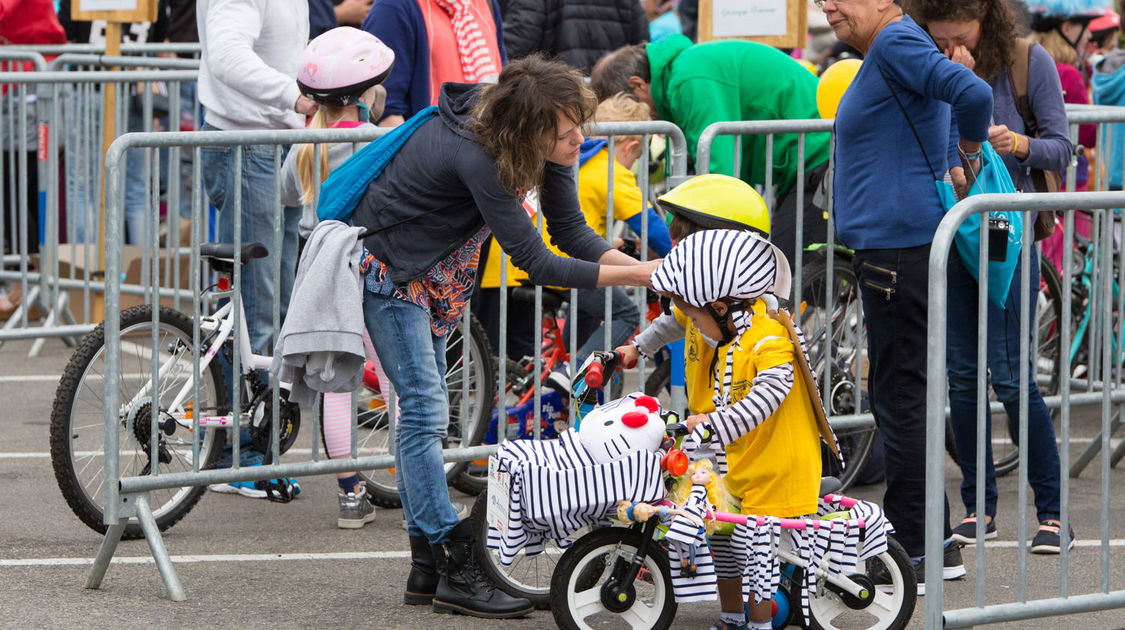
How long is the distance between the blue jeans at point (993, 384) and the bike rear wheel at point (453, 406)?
167 centimetres

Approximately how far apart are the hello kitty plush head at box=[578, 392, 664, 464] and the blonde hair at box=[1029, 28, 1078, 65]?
4427mm

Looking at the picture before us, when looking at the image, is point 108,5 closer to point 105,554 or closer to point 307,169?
point 307,169

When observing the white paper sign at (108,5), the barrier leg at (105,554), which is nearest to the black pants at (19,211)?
the white paper sign at (108,5)

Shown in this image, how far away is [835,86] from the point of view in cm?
642

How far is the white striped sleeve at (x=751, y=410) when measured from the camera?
416 centimetres

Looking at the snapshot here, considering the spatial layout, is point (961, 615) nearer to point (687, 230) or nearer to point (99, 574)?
point (687, 230)

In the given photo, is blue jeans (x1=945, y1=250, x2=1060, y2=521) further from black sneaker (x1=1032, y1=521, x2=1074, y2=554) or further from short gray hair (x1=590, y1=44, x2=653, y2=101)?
short gray hair (x1=590, y1=44, x2=653, y2=101)

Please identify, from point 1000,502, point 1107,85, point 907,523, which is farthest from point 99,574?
point 1107,85

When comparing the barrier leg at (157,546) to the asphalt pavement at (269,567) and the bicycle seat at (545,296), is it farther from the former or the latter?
the bicycle seat at (545,296)

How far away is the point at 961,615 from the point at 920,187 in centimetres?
141

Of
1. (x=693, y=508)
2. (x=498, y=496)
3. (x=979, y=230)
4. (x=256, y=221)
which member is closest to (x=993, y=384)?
(x=979, y=230)

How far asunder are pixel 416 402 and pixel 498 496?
0.54 metres

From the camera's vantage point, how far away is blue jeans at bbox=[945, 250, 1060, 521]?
5.20 meters

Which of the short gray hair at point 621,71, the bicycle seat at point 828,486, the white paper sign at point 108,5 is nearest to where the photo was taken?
the bicycle seat at point 828,486
